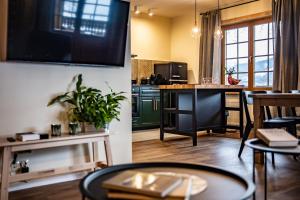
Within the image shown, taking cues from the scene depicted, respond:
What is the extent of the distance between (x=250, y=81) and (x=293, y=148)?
470 centimetres

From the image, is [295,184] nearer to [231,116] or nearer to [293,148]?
[293,148]

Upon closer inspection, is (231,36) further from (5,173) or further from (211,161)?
(5,173)

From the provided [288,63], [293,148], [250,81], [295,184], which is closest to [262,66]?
[250,81]

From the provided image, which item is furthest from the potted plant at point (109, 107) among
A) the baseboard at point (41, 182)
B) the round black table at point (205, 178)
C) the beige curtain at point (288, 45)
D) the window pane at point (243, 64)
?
the window pane at point (243, 64)

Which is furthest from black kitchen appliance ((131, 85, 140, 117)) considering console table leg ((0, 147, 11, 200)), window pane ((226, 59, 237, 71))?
console table leg ((0, 147, 11, 200))

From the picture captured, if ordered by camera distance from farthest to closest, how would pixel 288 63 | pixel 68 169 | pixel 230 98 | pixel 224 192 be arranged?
pixel 230 98 → pixel 288 63 → pixel 68 169 → pixel 224 192

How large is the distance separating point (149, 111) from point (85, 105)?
11.0ft

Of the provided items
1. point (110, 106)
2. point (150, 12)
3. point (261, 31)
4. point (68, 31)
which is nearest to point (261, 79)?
point (261, 31)

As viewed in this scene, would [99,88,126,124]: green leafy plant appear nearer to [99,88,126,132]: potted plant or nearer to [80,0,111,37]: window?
[99,88,126,132]: potted plant

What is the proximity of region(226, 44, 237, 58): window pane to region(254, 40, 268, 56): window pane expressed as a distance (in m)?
0.48

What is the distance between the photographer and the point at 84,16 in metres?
2.81

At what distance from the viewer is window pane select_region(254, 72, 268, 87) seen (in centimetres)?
591

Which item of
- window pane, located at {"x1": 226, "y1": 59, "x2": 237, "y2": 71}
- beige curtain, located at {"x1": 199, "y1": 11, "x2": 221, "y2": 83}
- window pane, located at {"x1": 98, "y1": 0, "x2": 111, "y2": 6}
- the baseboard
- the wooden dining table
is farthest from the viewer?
beige curtain, located at {"x1": 199, "y1": 11, "x2": 221, "y2": 83}

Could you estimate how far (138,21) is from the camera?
7.03 m
